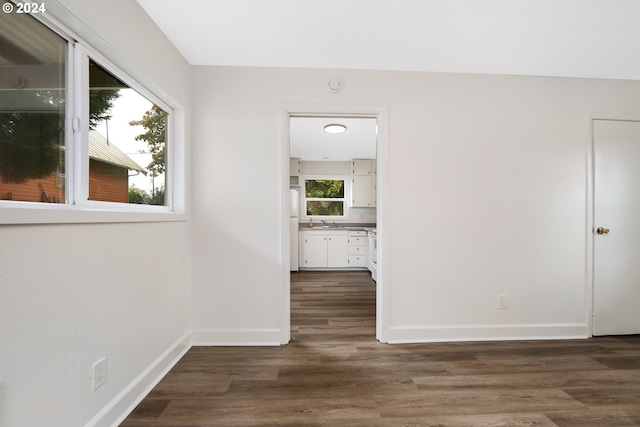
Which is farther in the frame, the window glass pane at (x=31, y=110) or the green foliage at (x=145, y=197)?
the green foliage at (x=145, y=197)

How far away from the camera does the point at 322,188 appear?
6000 millimetres

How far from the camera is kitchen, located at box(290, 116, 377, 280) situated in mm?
4168

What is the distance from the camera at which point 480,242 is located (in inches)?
90.3

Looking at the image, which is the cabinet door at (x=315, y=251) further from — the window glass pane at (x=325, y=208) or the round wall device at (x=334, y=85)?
the round wall device at (x=334, y=85)

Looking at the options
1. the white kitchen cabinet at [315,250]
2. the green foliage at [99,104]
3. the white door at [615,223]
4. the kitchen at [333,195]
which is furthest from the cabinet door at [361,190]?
the green foliage at [99,104]

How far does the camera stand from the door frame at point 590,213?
2328 millimetres

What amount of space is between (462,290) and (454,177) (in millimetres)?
999

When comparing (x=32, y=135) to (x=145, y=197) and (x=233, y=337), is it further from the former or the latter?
(x=233, y=337)

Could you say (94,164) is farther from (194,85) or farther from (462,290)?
(462,290)

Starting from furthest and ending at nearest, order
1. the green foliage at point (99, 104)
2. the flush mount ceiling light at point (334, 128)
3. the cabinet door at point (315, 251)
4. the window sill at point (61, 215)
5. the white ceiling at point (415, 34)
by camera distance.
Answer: the cabinet door at point (315, 251) → the flush mount ceiling light at point (334, 128) → the white ceiling at point (415, 34) → the green foliage at point (99, 104) → the window sill at point (61, 215)

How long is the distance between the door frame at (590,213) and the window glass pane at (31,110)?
376 cm

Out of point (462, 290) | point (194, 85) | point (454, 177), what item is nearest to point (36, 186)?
point (194, 85)

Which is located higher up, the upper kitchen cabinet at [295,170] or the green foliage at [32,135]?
the upper kitchen cabinet at [295,170]

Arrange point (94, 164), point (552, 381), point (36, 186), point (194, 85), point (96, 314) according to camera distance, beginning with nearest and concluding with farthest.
A: point (36, 186), point (96, 314), point (94, 164), point (552, 381), point (194, 85)
